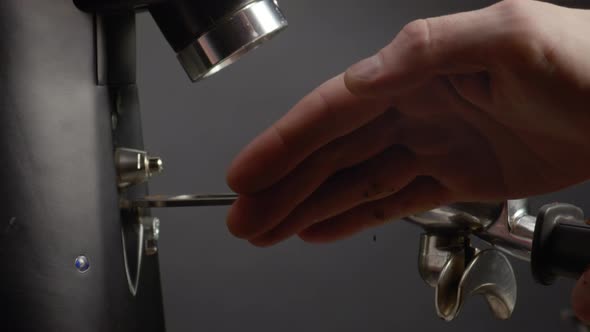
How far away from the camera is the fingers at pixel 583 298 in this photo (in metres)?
0.21

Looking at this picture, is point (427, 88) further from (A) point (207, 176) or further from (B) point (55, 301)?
(A) point (207, 176)

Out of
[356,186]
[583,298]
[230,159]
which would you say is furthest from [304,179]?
[230,159]

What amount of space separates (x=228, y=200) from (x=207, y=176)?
0.49m

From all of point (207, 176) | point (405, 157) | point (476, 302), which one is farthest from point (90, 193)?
point (476, 302)

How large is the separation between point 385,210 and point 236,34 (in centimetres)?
14

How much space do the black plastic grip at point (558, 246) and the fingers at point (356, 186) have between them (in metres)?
0.08

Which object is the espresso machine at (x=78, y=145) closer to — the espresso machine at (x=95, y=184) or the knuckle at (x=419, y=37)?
the espresso machine at (x=95, y=184)

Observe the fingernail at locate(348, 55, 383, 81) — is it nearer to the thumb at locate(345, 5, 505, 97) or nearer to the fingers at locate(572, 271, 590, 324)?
the thumb at locate(345, 5, 505, 97)

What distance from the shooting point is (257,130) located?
0.87 meters

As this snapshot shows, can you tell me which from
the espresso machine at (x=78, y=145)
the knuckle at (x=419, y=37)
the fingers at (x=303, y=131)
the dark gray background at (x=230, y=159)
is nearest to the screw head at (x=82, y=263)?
the espresso machine at (x=78, y=145)

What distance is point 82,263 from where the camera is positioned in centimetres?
34

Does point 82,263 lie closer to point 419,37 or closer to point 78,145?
point 78,145

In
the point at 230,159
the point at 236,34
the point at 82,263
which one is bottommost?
the point at 230,159

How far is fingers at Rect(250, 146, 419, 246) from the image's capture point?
33cm
